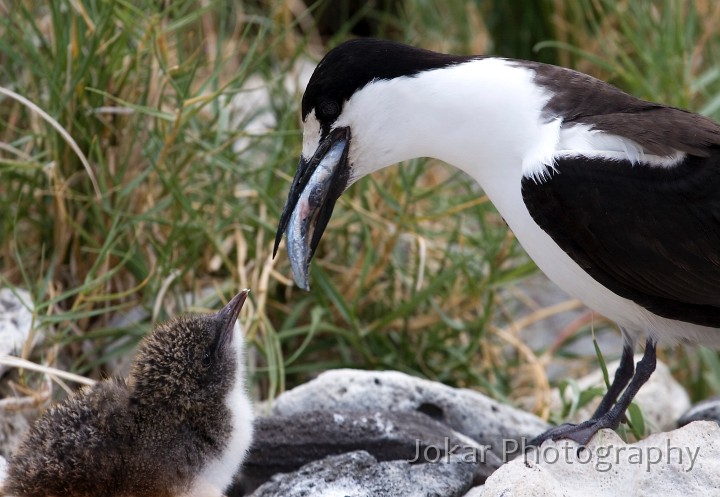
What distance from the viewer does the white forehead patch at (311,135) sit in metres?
3.16

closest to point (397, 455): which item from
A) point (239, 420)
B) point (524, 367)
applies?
point (239, 420)

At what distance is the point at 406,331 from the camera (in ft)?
14.5

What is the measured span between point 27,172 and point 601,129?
211 centimetres

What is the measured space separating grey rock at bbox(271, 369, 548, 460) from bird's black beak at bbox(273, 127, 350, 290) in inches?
18.9

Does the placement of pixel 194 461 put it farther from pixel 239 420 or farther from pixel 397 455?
pixel 397 455

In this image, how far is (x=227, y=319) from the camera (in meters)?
3.07

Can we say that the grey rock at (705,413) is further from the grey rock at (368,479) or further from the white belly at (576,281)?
the grey rock at (368,479)

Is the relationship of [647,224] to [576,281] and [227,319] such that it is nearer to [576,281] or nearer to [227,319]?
[576,281]

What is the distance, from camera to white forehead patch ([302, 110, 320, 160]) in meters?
3.16

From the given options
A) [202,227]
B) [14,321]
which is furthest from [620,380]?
[14,321]

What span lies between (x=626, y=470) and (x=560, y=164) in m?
0.81

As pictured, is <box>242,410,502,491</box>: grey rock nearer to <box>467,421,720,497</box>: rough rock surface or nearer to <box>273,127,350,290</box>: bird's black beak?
<box>467,421,720,497</box>: rough rock surface

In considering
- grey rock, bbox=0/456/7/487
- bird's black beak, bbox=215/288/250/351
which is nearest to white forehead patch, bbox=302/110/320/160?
bird's black beak, bbox=215/288/250/351

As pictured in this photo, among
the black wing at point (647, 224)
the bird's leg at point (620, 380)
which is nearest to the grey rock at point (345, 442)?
the bird's leg at point (620, 380)
